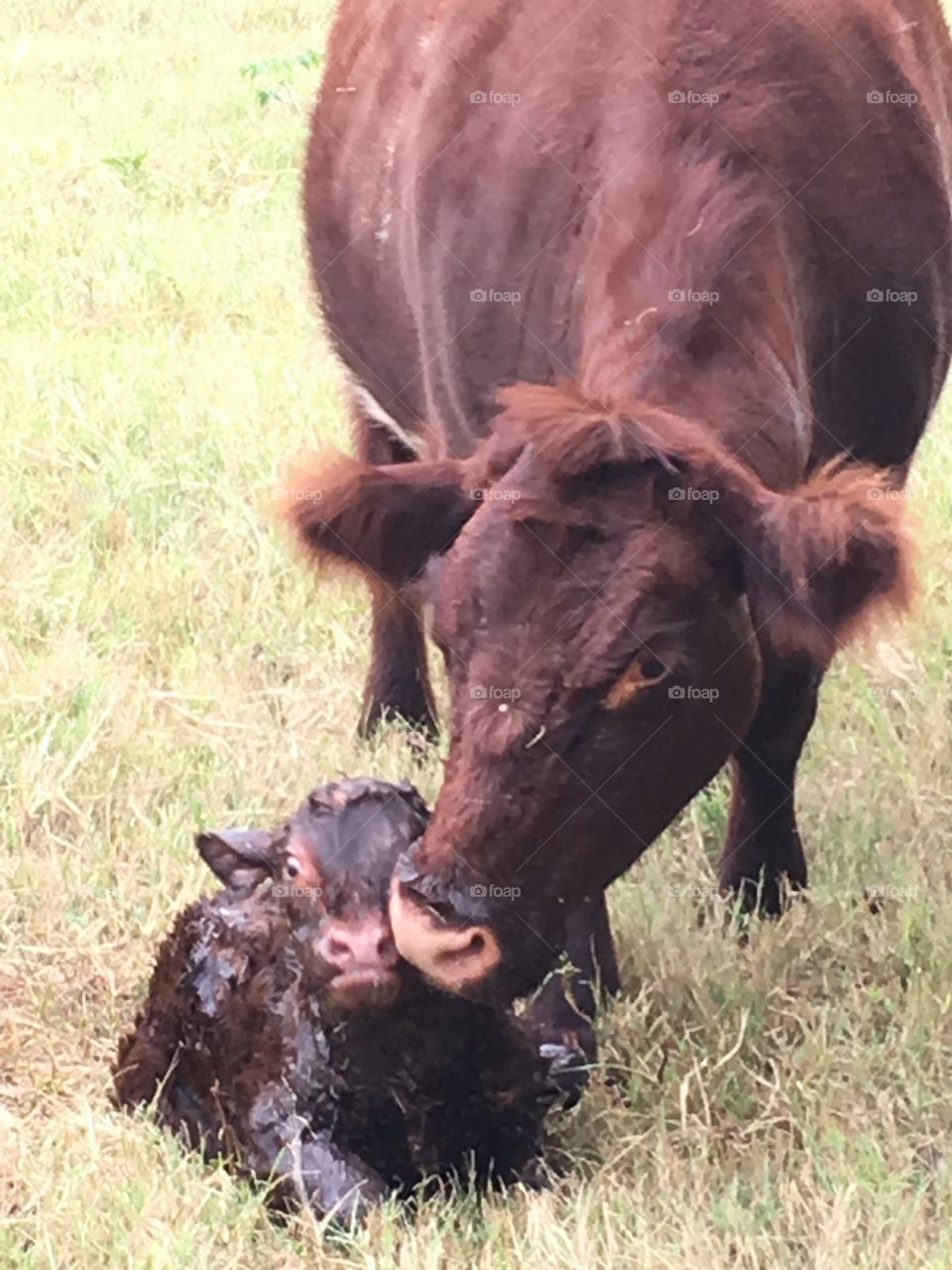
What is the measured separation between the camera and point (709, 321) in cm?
306

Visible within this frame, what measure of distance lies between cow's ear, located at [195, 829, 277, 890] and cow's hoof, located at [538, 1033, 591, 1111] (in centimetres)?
54

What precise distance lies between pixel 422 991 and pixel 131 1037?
0.76m

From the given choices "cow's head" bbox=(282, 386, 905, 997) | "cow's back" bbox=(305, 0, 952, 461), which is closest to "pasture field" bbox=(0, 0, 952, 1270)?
"cow's head" bbox=(282, 386, 905, 997)

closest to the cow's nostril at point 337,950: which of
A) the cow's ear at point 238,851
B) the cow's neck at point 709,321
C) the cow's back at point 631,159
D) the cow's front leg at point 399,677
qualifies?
the cow's ear at point 238,851

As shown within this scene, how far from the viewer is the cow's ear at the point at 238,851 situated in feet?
10.5

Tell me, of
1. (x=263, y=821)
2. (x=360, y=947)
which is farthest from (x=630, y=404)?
(x=263, y=821)

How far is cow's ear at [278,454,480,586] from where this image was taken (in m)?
2.87

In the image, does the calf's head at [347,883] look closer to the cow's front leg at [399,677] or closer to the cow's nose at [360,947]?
the cow's nose at [360,947]

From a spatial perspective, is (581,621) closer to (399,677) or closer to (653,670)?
(653,670)

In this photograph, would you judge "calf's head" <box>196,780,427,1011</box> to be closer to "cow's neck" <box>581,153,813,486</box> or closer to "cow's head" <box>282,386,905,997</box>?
"cow's head" <box>282,386,905,997</box>

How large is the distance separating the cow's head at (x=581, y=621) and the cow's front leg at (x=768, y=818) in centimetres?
120

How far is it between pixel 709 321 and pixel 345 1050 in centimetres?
124

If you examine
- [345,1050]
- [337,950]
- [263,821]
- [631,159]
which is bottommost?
[263,821]

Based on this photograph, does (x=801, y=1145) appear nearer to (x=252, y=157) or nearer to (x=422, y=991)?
(x=422, y=991)
